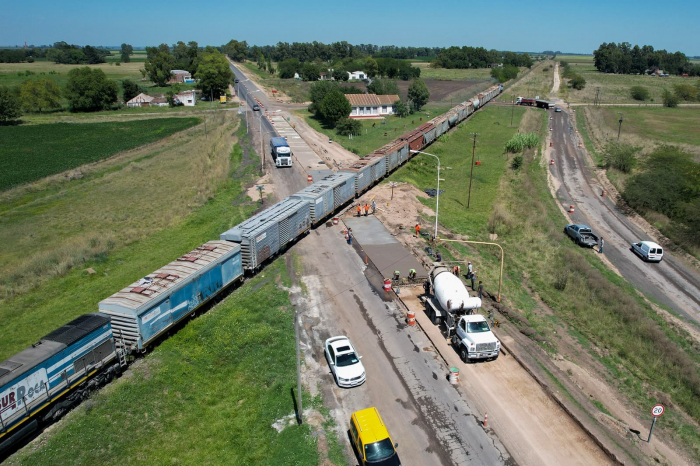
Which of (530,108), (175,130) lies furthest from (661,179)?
(175,130)

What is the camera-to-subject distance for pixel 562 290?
36281mm

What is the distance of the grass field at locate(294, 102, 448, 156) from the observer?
78.3 meters

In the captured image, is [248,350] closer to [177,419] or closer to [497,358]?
[177,419]

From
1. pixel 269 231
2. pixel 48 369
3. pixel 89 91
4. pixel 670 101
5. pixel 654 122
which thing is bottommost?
pixel 48 369

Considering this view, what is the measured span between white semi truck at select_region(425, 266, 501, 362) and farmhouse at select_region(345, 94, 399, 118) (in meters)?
80.4

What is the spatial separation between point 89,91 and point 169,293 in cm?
12690

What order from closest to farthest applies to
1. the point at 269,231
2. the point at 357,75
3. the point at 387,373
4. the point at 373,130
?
the point at 387,373 < the point at 269,231 < the point at 373,130 < the point at 357,75

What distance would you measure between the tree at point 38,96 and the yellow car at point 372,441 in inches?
5821

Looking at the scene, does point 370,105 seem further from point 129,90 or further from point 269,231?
point 129,90

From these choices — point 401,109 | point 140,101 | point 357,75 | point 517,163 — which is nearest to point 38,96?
point 140,101

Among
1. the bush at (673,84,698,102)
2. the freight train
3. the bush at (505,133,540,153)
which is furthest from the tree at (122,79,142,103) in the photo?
the bush at (673,84,698,102)

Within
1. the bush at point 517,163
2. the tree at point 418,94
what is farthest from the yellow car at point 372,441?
the tree at point 418,94

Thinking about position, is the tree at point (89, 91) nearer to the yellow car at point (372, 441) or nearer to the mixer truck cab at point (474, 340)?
the mixer truck cab at point (474, 340)

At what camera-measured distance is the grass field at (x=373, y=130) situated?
257 feet
